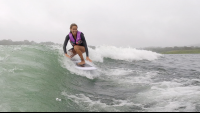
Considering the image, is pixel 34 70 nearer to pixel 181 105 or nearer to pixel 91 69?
pixel 91 69

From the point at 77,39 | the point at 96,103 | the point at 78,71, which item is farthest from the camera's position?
the point at 77,39

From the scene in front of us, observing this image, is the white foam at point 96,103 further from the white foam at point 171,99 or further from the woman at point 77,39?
the woman at point 77,39

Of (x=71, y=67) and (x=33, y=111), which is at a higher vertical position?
(x=71, y=67)

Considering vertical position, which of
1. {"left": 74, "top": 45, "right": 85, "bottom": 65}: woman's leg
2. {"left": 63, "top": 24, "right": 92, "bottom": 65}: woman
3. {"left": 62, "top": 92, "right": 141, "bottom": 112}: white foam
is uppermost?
{"left": 63, "top": 24, "right": 92, "bottom": 65}: woman

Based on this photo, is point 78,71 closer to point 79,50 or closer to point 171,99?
point 79,50

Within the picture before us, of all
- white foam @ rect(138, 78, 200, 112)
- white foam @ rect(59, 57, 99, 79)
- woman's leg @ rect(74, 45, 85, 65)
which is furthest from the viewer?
woman's leg @ rect(74, 45, 85, 65)

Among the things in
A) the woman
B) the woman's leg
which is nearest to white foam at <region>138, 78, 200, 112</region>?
the woman

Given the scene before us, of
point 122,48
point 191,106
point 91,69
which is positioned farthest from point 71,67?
point 122,48

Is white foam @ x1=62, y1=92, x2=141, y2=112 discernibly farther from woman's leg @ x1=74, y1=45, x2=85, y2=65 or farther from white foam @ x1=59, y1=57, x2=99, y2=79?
woman's leg @ x1=74, y1=45, x2=85, y2=65

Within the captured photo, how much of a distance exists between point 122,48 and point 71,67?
44.7ft

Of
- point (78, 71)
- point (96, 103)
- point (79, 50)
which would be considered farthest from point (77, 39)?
point (96, 103)

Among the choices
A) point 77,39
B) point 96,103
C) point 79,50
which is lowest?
point 96,103

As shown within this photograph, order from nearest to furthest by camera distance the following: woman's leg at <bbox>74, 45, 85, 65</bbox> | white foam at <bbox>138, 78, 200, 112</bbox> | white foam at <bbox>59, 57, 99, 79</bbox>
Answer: white foam at <bbox>138, 78, 200, 112</bbox> → white foam at <bbox>59, 57, 99, 79</bbox> → woman's leg at <bbox>74, 45, 85, 65</bbox>

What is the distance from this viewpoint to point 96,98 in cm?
578
